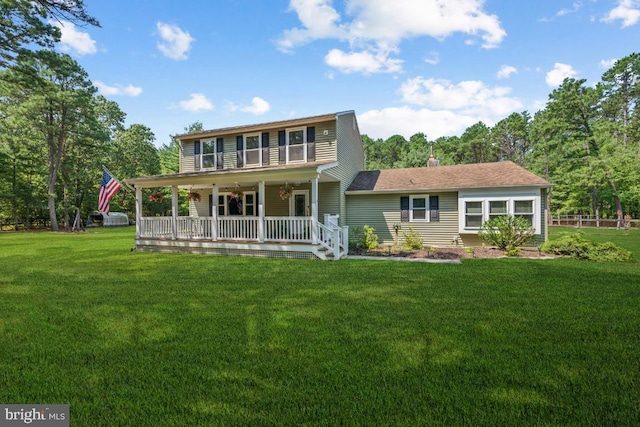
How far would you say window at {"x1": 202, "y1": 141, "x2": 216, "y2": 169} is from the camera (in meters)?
15.4

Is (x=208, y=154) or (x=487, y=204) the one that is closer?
(x=487, y=204)

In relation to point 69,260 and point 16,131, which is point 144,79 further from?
point 16,131

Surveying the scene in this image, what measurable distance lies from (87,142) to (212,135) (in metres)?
22.9

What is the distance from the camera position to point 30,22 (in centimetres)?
A: 996

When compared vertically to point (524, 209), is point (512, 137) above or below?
above

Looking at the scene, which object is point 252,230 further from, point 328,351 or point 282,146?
point 328,351

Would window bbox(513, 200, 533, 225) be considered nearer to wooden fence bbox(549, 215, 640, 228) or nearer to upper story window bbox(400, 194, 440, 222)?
upper story window bbox(400, 194, 440, 222)

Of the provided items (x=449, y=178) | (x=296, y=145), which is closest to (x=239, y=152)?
(x=296, y=145)

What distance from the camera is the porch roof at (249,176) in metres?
10.1

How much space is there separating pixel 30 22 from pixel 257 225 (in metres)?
10.1

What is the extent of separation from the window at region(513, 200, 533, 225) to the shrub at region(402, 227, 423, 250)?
3932 millimetres

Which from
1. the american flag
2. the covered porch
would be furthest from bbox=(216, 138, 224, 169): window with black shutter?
the american flag

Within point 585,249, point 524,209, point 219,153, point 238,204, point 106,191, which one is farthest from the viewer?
point 238,204

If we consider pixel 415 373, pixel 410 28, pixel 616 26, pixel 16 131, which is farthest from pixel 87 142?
pixel 616 26
